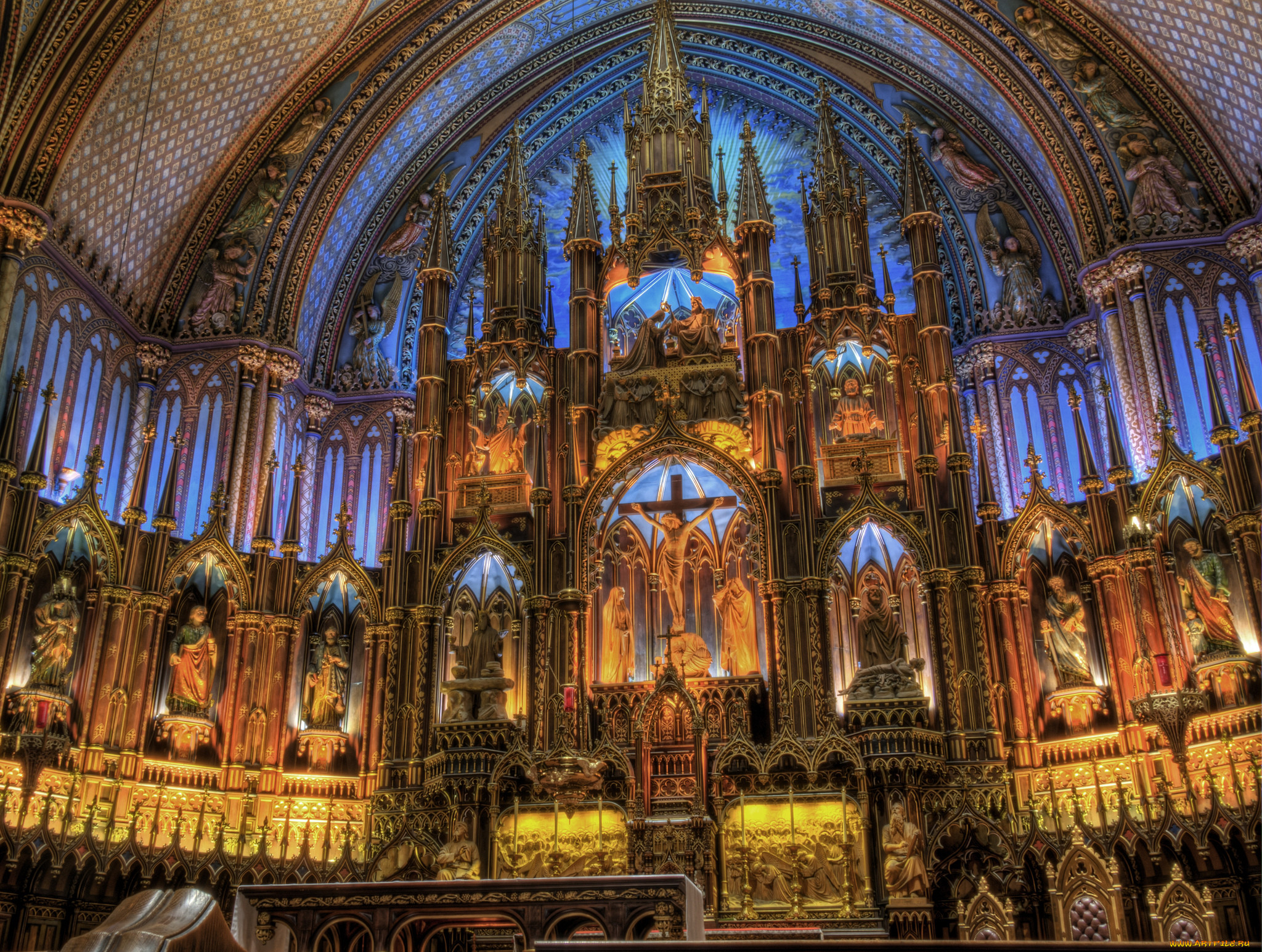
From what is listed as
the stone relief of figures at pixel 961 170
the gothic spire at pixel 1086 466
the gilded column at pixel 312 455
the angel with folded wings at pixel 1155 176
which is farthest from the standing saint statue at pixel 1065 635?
the gilded column at pixel 312 455

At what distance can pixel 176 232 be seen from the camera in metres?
25.1

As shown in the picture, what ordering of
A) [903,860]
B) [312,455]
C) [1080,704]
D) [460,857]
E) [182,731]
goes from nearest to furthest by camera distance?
[903,860]
[460,857]
[1080,704]
[182,731]
[312,455]

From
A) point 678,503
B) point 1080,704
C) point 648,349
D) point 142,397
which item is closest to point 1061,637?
point 1080,704

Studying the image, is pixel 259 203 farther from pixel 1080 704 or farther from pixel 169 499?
pixel 1080 704

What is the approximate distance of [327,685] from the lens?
2203 cm

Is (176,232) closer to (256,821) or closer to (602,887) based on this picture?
(256,821)

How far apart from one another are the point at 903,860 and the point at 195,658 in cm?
1254

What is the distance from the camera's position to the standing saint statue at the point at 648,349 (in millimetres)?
23922

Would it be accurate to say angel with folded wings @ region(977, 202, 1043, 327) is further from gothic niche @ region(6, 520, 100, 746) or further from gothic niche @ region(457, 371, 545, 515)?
gothic niche @ region(6, 520, 100, 746)

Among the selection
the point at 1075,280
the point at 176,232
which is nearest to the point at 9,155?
the point at 176,232

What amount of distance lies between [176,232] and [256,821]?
1246 cm

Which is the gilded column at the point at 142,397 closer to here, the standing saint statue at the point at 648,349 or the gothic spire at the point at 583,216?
the gothic spire at the point at 583,216

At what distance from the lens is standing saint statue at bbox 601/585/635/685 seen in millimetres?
21797

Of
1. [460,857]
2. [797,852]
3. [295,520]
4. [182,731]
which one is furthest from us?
[295,520]
